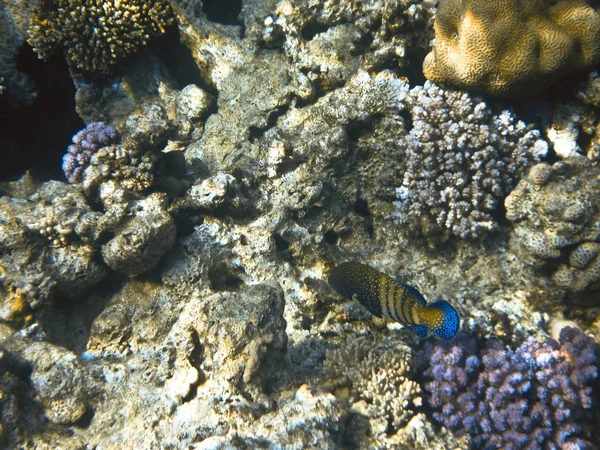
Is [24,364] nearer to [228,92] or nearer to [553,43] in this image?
[228,92]

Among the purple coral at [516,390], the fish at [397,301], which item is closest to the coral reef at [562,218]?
the purple coral at [516,390]

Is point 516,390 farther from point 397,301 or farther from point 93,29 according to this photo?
point 93,29

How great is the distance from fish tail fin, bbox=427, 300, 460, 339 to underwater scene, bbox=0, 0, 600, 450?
0.05 ft

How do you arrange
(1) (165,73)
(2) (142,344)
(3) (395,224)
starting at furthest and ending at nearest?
(1) (165,73) → (3) (395,224) → (2) (142,344)

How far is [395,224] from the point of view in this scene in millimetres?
4266

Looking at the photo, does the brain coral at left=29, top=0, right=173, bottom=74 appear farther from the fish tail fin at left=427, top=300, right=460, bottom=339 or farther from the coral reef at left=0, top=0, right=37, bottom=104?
the fish tail fin at left=427, top=300, right=460, bottom=339

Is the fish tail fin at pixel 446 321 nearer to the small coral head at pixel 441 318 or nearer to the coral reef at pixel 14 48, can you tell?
the small coral head at pixel 441 318

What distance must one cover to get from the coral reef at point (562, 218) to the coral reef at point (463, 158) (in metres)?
0.25

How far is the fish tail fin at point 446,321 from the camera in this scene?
2592mm

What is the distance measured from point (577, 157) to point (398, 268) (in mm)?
2051

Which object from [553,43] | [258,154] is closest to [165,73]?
[258,154]

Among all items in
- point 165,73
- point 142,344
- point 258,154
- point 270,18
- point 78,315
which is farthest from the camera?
point 165,73

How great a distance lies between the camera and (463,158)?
12.7 ft

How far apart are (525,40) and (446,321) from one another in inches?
111
